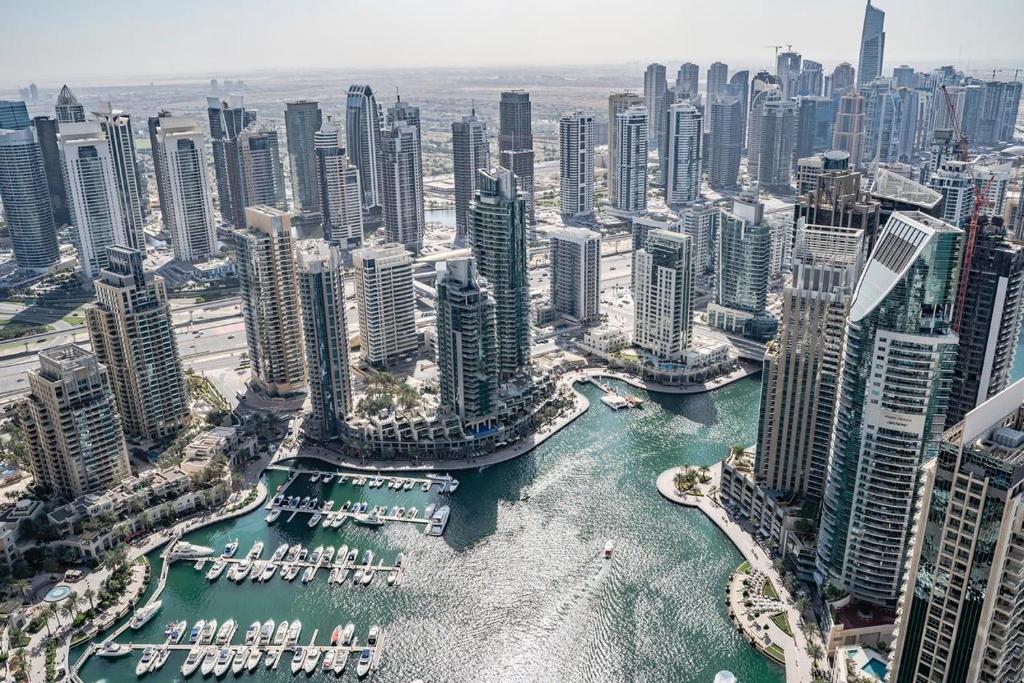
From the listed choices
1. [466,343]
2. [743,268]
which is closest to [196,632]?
[466,343]

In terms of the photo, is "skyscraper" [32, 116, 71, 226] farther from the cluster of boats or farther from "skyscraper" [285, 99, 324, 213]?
the cluster of boats

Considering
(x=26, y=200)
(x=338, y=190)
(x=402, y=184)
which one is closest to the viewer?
(x=26, y=200)

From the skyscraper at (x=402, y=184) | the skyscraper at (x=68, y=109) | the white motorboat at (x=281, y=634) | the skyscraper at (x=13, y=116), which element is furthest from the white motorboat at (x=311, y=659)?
the skyscraper at (x=13, y=116)

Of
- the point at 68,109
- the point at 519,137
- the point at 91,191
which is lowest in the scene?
the point at 91,191

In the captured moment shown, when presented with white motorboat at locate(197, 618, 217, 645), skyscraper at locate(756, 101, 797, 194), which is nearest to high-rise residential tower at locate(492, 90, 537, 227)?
skyscraper at locate(756, 101, 797, 194)

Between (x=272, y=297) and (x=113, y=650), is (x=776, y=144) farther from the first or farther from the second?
(x=113, y=650)

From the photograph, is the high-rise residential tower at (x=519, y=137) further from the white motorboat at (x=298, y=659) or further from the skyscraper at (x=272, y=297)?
the white motorboat at (x=298, y=659)
